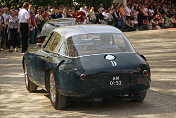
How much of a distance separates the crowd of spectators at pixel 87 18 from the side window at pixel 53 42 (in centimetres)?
1092

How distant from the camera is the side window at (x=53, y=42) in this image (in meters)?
9.74

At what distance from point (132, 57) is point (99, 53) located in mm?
563

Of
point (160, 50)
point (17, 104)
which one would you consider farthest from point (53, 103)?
point (160, 50)

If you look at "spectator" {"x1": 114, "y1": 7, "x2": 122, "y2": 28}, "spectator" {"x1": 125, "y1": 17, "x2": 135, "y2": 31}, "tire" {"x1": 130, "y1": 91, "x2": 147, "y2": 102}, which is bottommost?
"spectator" {"x1": 125, "y1": 17, "x2": 135, "y2": 31}

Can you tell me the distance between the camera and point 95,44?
9.26 m

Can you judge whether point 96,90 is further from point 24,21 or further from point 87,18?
point 87,18

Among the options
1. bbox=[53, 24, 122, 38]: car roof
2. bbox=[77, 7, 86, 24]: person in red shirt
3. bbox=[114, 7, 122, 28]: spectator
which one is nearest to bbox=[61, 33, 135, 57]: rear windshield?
bbox=[53, 24, 122, 38]: car roof

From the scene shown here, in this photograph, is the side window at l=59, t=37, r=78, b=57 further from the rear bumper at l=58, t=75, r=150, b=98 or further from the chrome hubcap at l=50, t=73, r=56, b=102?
the rear bumper at l=58, t=75, r=150, b=98

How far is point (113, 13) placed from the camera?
34000 millimetres

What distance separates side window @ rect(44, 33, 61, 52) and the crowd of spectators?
430 inches

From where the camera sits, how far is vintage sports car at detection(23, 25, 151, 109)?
27.6 feet

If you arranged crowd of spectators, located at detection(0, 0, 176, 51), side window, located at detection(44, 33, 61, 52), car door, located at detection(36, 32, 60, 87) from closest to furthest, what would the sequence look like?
car door, located at detection(36, 32, 60, 87)
side window, located at detection(44, 33, 61, 52)
crowd of spectators, located at detection(0, 0, 176, 51)

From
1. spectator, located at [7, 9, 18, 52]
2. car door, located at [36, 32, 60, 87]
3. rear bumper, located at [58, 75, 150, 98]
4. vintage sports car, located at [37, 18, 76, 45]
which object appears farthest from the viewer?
spectator, located at [7, 9, 18, 52]

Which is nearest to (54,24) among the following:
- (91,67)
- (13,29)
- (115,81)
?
(13,29)
